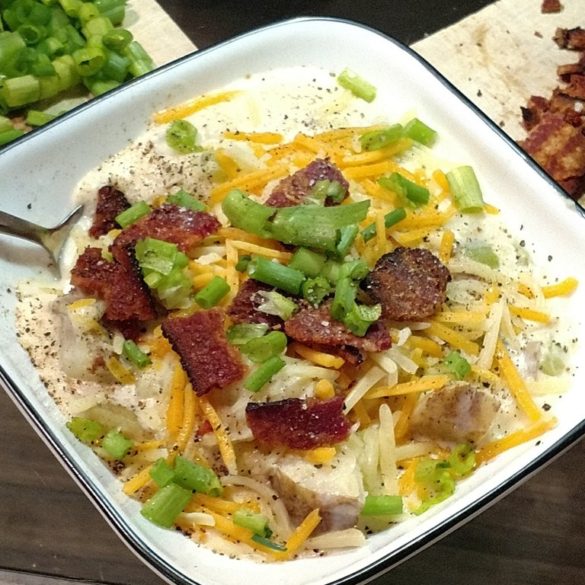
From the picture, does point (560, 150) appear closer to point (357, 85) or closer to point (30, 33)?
point (357, 85)

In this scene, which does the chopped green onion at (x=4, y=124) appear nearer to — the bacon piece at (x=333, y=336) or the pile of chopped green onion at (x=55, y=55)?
the pile of chopped green onion at (x=55, y=55)

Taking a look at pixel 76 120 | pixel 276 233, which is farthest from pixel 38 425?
pixel 76 120

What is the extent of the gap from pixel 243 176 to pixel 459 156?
0.46 metres

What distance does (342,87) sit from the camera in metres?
1.80

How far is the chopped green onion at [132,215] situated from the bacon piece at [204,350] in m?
0.26

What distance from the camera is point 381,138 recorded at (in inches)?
64.0

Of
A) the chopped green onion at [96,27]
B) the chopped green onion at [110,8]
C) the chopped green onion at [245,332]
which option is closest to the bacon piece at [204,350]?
the chopped green onion at [245,332]

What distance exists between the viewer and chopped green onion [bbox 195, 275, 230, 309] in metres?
1.36

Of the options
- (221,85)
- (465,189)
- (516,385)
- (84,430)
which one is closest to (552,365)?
(516,385)

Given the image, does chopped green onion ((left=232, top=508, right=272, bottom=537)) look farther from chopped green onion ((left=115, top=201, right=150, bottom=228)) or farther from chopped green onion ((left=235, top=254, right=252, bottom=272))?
chopped green onion ((left=115, top=201, right=150, bottom=228))

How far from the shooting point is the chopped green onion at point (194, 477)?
4.10 ft

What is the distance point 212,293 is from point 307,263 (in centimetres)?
17

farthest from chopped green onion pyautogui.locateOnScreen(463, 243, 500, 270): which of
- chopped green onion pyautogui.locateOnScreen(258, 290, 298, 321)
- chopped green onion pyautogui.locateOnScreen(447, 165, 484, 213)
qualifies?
chopped green onion pyautogui.locateOnScreen(258, 290, 298, 321)

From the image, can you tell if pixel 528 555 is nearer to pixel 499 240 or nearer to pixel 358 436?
pixel 358 436
